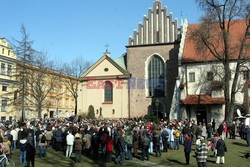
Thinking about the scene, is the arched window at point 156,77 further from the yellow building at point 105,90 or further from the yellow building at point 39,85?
the yellow building at point 39,85

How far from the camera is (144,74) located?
41406mm

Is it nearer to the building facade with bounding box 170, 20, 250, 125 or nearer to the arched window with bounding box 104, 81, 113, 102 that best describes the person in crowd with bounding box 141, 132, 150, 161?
the building facade with bounding box 170, 20, 250, 125

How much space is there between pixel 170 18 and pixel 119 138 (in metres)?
28.4

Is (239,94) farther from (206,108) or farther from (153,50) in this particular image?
(153,50)

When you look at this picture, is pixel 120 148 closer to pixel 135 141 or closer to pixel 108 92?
pixel 135 141

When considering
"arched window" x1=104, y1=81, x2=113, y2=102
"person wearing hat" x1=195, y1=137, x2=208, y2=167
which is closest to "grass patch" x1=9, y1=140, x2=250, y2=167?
"person wearing hat" x1=195, y1=137, x2=208, y2=167

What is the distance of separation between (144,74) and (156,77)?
1.76m

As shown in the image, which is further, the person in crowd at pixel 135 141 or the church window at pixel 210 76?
the church window at pixel 210 76

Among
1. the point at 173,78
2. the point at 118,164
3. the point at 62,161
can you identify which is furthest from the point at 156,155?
the point at 173,78

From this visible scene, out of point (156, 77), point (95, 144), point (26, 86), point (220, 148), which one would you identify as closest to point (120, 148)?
point (95, 144)

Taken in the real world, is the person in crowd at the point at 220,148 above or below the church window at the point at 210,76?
below

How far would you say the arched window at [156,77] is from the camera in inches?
1594

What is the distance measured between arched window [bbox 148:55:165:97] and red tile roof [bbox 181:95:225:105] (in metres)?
6.46

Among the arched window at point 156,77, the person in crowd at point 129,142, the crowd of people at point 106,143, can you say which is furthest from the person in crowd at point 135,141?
the arched window at point 156,77
